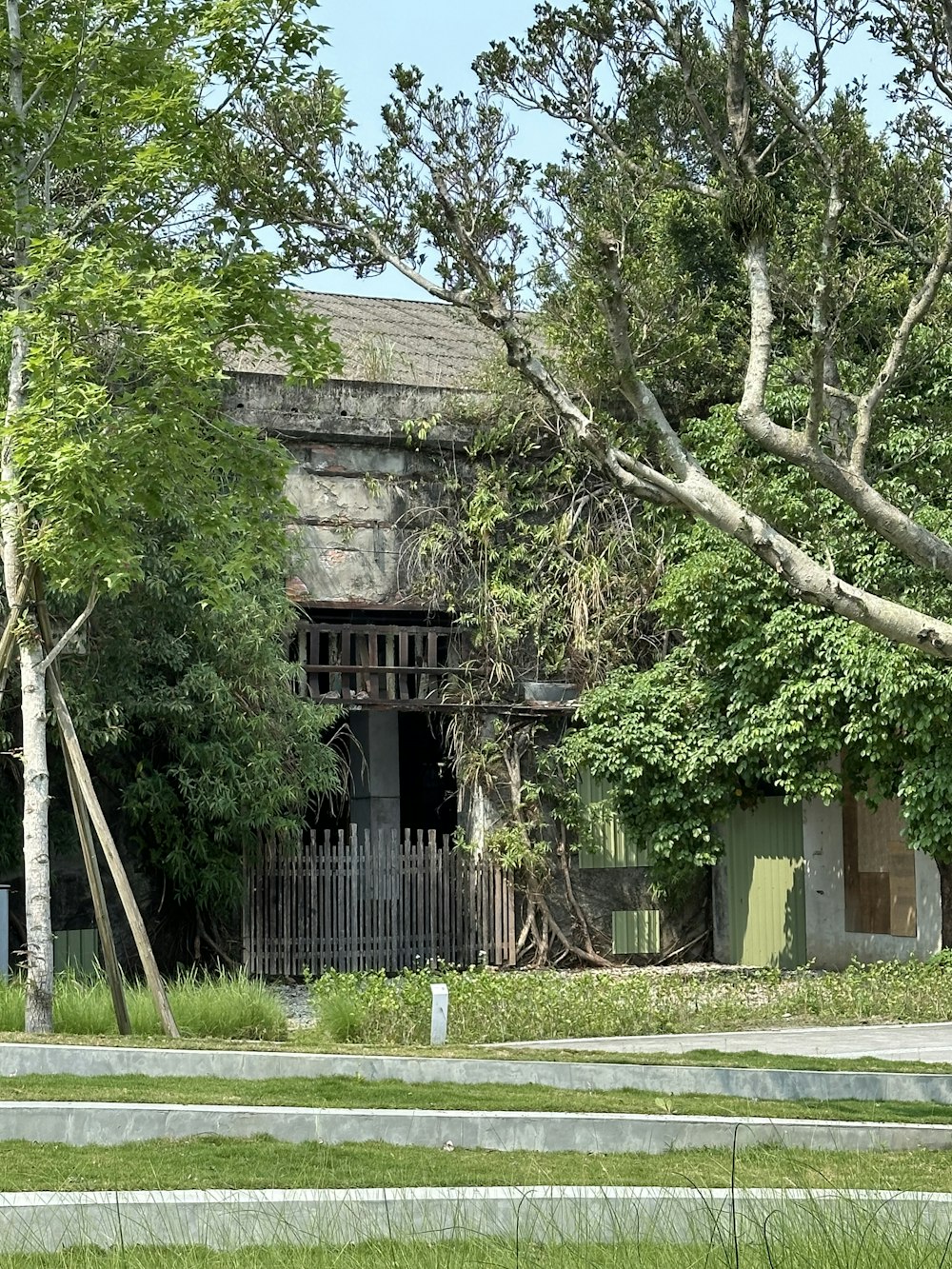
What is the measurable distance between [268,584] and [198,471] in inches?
234

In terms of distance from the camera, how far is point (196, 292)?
11.2m

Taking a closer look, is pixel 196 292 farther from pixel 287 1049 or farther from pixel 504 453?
pixel 504 453

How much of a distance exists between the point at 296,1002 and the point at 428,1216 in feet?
37.8

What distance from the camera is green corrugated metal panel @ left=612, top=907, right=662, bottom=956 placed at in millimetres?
21016

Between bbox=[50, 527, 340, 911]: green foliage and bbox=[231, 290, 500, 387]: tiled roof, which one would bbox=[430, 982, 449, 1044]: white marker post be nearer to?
bbox=[50, 527, 340, 911]: green foliage

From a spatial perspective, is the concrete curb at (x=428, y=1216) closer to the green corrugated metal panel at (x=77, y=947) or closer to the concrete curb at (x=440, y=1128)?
the concrete curb at (x=440, y=1128)

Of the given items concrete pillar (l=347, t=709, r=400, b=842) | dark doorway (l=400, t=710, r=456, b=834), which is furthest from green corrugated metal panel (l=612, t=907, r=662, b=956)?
concrete pillar (l=347, t=709, r=400, b=842)

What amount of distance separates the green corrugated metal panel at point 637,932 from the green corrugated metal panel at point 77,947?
6337 mm

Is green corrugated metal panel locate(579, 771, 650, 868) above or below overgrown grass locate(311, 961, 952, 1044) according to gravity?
above

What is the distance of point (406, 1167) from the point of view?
730 cm

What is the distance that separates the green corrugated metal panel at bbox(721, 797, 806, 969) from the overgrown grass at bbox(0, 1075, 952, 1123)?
10504 mm

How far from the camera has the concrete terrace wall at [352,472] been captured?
1983 centimetres

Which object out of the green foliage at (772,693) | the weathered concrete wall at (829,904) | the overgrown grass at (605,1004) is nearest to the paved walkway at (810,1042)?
the overgrown grass at (605,1004)

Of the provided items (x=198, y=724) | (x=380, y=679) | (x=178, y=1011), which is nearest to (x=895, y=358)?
(x=178, y=1011)
